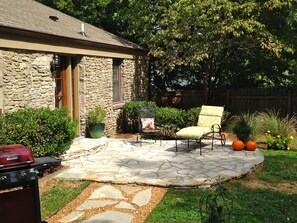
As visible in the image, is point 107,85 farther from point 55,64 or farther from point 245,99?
point 245,99

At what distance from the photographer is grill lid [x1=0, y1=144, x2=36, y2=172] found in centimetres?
319

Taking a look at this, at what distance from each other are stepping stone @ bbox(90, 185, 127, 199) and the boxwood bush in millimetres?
1710

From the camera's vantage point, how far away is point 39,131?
6.70 meters

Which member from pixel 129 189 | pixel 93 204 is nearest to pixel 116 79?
pixel 129 189

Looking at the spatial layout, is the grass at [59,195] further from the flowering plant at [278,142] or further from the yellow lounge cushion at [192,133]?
the flowering plant at [278,142]

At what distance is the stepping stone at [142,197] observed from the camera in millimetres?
5266

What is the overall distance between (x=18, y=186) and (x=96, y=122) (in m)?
6.97

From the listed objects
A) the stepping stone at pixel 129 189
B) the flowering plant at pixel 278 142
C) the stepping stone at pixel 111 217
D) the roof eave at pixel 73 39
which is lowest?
the stepping stone at pixel 111 217

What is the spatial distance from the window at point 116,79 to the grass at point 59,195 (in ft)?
22.0

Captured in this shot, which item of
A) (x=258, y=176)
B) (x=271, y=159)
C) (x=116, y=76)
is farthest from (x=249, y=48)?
(x=258, y=176)

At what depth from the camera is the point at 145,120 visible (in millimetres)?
9930

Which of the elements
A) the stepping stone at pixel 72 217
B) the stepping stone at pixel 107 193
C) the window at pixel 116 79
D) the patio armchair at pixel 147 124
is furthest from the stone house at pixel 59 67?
the stepping stone at pixel 72 217

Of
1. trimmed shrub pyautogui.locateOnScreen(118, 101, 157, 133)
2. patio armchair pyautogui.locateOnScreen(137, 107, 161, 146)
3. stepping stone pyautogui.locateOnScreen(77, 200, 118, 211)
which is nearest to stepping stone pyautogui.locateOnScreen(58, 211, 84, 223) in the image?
stepping stone pyautogui.locateOnScreen(77, 200, 118, 211)

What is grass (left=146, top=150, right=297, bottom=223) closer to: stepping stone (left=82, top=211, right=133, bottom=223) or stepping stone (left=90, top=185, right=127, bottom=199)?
stepping stone (left=82, top=211, right=133, bottom=223)
